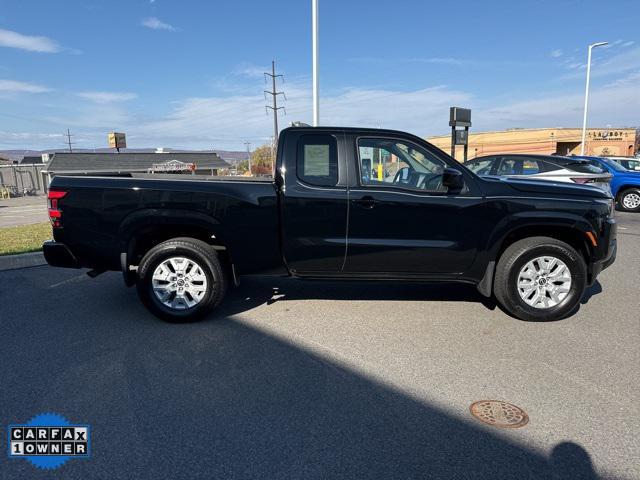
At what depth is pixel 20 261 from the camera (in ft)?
23.4

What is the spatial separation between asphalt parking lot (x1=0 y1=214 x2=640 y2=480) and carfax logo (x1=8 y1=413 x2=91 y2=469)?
0.23 feet

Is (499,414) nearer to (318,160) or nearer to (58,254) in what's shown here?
(318,160)

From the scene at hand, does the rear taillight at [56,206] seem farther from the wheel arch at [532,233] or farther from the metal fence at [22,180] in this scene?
the metal fence at [22,180]

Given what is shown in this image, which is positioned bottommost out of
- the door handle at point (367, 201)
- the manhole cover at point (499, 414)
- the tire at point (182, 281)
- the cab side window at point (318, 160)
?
the manhole cover at point (499, 414)

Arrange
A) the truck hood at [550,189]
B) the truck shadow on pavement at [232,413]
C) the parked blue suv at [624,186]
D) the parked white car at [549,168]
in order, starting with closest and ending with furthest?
the truck shadow on pavement at [232,413], the truck hood at [550,189], the parked white car at [549,168], the parked blue suv at [624,186]

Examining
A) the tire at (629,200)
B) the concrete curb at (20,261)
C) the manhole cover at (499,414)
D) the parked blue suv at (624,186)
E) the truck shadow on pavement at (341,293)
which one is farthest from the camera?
the tire at (629,200)

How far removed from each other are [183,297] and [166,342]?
595 millimetres

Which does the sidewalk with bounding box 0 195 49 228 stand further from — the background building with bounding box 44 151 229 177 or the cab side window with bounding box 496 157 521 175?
the background building with bounding box 44 151 229 177

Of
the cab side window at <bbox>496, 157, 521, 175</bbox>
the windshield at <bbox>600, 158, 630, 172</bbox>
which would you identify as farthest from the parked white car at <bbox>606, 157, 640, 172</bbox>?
the cab side window at <bbox>496, 157, 521, 175</bbox>

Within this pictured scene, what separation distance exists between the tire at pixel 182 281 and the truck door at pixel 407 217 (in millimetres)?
1418

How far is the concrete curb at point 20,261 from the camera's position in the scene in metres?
7.01

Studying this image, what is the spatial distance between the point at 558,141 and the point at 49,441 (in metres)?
56.8

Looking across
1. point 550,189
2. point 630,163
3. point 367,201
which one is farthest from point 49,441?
point 630,163

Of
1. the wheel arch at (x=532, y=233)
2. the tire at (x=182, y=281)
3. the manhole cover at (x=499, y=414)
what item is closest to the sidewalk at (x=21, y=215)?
the tire at (x=182, y=281)
